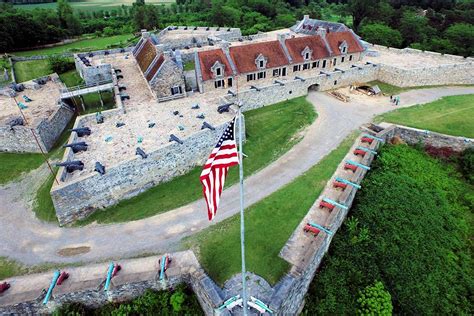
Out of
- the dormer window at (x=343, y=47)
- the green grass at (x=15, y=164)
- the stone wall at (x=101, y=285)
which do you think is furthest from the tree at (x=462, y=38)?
the green grass at (x=15, y=164)

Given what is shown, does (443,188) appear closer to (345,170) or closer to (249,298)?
(345,170)

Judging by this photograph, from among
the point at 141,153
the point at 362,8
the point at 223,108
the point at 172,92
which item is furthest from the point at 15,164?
the point at 362,8

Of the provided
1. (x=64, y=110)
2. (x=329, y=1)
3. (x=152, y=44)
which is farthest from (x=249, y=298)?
(x=329, y=1)

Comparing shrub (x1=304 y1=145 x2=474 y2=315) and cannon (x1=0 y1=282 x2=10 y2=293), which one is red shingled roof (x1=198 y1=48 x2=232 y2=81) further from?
cannon (x1=0 y1=282 x2=10 y2=293)

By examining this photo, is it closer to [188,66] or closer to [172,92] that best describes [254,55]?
[172,92]

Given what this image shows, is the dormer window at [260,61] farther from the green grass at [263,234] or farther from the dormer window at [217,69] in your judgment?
the green grass at [263,234]

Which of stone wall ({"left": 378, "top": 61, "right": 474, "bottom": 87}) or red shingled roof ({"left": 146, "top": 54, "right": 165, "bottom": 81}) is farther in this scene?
stone wall ({"left": 378, "top": 61, "right": 474, "bottom": 87})

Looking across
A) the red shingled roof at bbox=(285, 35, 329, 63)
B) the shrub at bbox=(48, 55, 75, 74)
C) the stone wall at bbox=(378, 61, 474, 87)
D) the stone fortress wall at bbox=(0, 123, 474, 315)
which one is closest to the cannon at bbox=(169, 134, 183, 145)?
the stone fortress wall at bbox=(0, 123, 474, 315)

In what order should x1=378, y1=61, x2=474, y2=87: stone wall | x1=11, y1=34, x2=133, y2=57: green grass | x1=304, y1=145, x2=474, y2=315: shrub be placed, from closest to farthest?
1. x1=304, y1=145, x2=474, y2=315: shrub
2. x1=378, y1=61, x2=474, y2=87: stone wall
3. x1=11, y1=34, x2=133, y2=57: green grass
